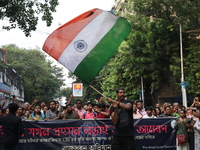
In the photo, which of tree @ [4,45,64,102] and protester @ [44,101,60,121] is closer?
protester @ [44,101,60,121]

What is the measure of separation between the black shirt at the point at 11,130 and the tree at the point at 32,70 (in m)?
47.3

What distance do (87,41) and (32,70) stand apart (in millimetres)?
47790

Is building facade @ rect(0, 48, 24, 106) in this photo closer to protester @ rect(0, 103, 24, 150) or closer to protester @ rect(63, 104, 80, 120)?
protester @ rect(63, 104, 80, 120)

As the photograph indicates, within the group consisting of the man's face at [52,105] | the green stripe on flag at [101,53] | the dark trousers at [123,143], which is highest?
the green stripe on flag at [101,53]

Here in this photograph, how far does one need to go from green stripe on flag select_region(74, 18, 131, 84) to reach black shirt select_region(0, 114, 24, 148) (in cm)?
160

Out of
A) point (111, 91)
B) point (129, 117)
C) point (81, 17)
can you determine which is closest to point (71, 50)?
point (81, 17)

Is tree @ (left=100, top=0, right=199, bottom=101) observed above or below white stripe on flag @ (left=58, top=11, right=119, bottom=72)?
above

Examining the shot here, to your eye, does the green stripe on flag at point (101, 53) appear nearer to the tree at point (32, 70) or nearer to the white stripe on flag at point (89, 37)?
the white stripe on flag at point (89, 37)

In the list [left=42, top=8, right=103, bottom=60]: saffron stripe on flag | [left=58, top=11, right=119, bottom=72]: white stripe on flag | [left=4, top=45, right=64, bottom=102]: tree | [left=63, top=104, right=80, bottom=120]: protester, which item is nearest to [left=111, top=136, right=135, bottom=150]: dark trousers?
[left=58, top=11, right=119, bottom=72]: white stripe on flag

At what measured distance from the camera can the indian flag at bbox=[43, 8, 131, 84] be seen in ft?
24.2

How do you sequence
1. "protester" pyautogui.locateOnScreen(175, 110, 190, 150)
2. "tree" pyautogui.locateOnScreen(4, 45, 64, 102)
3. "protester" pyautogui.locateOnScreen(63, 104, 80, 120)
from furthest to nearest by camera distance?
"tree" pyautogui.locateOnScreen(4, 45, 64, 102)
"protester" pyautogui.locateOnScreen(63, 104, 80, 120)
"protester" pyautogui.locateOnScreen(175, 110, 190, 150)

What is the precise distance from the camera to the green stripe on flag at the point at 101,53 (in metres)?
7.29

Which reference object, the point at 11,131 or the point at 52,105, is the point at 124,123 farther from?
the point at 52,105

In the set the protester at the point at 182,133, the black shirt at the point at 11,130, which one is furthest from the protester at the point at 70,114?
the black shirt at the point at 11,130
